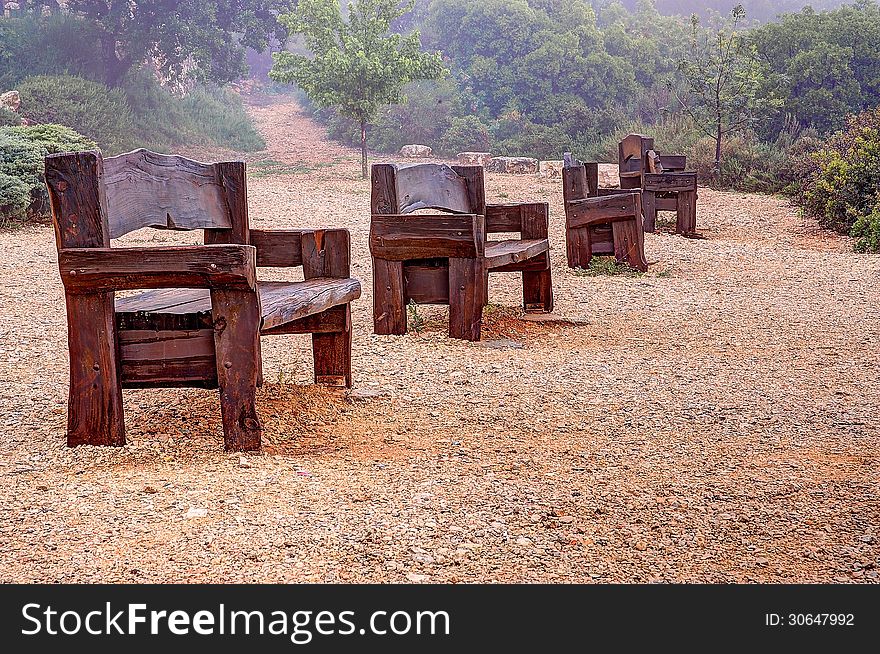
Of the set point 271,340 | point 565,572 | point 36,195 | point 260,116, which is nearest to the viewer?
point 565,572

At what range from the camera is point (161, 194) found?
12.8 ft

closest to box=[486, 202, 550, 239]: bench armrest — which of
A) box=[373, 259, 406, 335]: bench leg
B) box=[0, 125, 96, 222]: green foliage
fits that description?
box=[373, 259, 406, 335]: bench leg

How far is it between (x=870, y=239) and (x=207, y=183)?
8506mm

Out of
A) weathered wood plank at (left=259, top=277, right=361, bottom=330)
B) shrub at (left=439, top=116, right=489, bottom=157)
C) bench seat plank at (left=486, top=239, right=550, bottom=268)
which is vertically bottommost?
bench seat plank at (left=486, top=239, right=550, bottom=268)

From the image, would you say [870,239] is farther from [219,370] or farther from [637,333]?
[219,370]

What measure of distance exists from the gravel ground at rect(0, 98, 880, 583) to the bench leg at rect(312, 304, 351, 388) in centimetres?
12

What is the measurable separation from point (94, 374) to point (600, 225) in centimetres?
662

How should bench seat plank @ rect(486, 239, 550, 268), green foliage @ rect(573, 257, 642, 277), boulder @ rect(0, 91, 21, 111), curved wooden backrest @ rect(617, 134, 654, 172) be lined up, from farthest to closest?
boulder @ rect(0, 91, 21, 111), curved wooden backrest @ rect(617, 134, 654, 172), green foliage @ rect(573, 257, 642, 277), bench seat plank @ rect(486, 239, 550, 268)

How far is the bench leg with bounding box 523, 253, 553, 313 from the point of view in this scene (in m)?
6.86

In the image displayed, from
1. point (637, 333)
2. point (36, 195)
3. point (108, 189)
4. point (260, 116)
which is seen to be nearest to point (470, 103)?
point (260, 116)

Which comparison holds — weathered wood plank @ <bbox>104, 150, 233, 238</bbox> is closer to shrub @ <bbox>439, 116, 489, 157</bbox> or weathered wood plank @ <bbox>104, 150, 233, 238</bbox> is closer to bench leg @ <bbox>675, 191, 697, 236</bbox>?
bench leg @ <bbox>675, 191, 697, 236</bbox>

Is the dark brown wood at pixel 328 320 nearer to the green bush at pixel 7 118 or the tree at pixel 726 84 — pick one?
the tree at pixel 726 84

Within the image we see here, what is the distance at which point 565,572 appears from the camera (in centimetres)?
252

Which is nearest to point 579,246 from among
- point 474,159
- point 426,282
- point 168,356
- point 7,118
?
point 426,282
